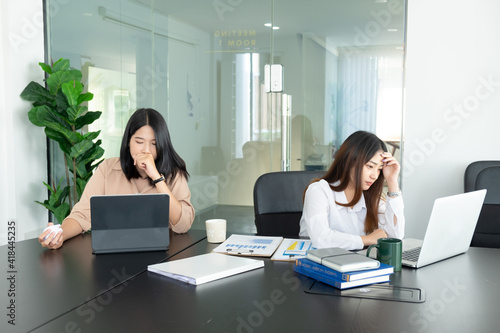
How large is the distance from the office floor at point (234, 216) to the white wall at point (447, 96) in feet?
3.82

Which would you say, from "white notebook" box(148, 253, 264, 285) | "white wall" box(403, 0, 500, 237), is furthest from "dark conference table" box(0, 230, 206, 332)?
"white wall" box(403, 0, 500, 237)

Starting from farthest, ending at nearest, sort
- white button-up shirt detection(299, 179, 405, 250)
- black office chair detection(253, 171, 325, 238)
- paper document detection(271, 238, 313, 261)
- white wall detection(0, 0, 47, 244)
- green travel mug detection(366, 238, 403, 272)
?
white wall detection(0, 0, 47, 244)
black office chair detection(253, 171, 325, 238)
white button-up shirt detection(299, 179, 405, 250)
paper document detection(271, 238, 313, 261)
green travel mug detection(366, 238, 403, 272)

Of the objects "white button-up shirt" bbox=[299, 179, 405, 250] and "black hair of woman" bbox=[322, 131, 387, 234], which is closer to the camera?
"white button-up shirt" bbox=[299, 179, 405, 250]

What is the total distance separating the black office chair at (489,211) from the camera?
2945mm

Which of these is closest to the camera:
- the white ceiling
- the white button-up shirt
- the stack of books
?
the stack of books

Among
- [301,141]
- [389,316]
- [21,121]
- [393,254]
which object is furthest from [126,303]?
[21,121]

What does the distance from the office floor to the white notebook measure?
2.23 meters

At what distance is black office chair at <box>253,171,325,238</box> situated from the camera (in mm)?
2510

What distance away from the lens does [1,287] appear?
56.8 inches

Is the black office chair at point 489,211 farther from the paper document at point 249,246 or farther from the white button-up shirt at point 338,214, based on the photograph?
the paper document at point 249,246

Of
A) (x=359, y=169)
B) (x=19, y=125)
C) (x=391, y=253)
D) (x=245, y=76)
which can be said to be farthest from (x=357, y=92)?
(x=19, y=125)

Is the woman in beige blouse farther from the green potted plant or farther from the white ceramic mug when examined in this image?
the green potted plant

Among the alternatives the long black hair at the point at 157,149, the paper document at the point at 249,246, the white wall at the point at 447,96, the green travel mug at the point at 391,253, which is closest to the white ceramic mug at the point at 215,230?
the paper document at the point at 249,246

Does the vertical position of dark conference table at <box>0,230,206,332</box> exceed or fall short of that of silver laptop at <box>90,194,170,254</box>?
it falls short
